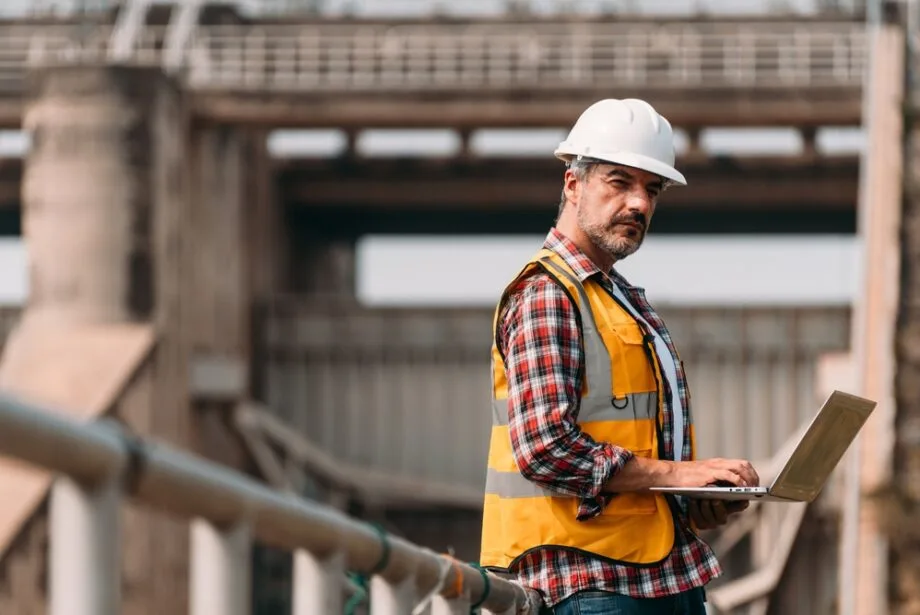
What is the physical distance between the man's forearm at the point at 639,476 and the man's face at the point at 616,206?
0.47 m

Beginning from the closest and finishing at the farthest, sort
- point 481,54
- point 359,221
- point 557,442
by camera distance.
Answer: point 557,442 → point 481,54 → point 359,221

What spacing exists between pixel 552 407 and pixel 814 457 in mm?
611

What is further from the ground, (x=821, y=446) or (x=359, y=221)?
(x=821, y=446)

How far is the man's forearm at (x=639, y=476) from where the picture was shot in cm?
387

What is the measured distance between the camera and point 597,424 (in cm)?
394

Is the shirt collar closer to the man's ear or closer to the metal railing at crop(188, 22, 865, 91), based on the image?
the man's ear

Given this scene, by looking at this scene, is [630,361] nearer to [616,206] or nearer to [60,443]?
[616,206]

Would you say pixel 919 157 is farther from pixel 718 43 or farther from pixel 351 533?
pixel 351 533

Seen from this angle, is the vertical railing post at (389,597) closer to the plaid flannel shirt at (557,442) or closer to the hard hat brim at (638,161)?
the plaid flannel shirt at (557,442)

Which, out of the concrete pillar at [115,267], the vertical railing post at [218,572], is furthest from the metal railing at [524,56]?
the vertical railing post at [218,572]

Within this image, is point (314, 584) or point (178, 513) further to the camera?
point (314, 584)

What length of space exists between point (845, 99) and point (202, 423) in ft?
26.2

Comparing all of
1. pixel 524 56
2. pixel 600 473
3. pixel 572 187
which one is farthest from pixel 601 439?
pixel 524 56

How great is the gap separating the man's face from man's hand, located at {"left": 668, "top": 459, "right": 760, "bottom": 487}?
479 mm
